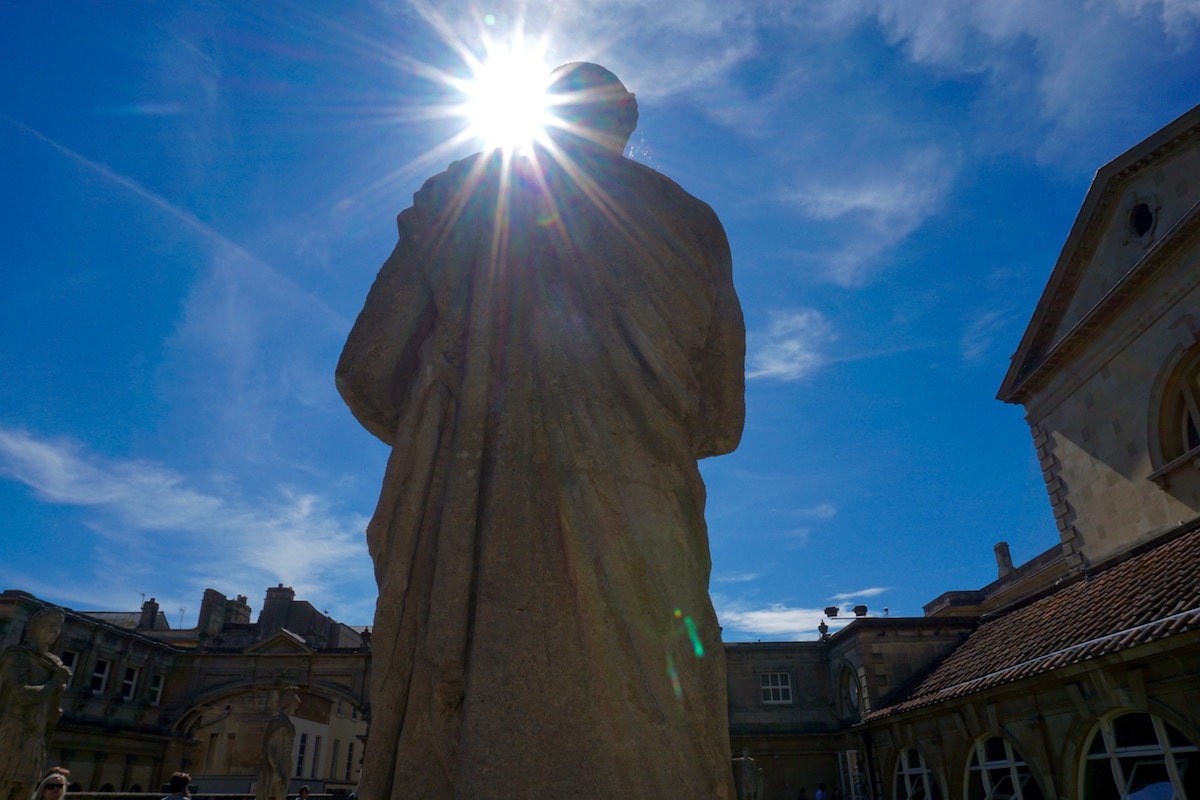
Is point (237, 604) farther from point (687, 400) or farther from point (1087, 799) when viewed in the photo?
point (687, 400)

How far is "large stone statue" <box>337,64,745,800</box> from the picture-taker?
2299mm

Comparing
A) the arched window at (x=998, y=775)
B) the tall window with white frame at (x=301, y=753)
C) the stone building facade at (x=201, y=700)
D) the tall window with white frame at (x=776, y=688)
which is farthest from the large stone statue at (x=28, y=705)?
the tall window with white frame at (x=301, y=753)

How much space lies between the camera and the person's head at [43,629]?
29.8 feet

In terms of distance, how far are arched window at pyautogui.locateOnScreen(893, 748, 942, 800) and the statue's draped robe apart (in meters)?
22.7

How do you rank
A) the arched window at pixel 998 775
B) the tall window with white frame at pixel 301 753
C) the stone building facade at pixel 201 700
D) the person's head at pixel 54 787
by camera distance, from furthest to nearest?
the tall window with white frame at pixel 301 753, the stone building facade at pixel 201 700, the arched window at pixel 998 775, the person's head at pixel 54 787

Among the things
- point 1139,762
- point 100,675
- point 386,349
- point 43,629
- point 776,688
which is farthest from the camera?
point 776,688

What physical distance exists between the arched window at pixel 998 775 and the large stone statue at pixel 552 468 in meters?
18.4

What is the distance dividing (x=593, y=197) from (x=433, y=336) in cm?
86

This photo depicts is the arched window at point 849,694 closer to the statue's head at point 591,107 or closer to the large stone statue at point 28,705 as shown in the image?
the large stone statue at point 28,705

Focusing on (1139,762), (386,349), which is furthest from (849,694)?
(386,349)

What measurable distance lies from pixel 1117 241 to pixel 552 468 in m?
23.9

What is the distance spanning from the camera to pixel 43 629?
9.14 m

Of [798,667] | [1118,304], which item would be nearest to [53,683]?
[1118,304]

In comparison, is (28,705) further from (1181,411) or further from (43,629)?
(1181,411)
